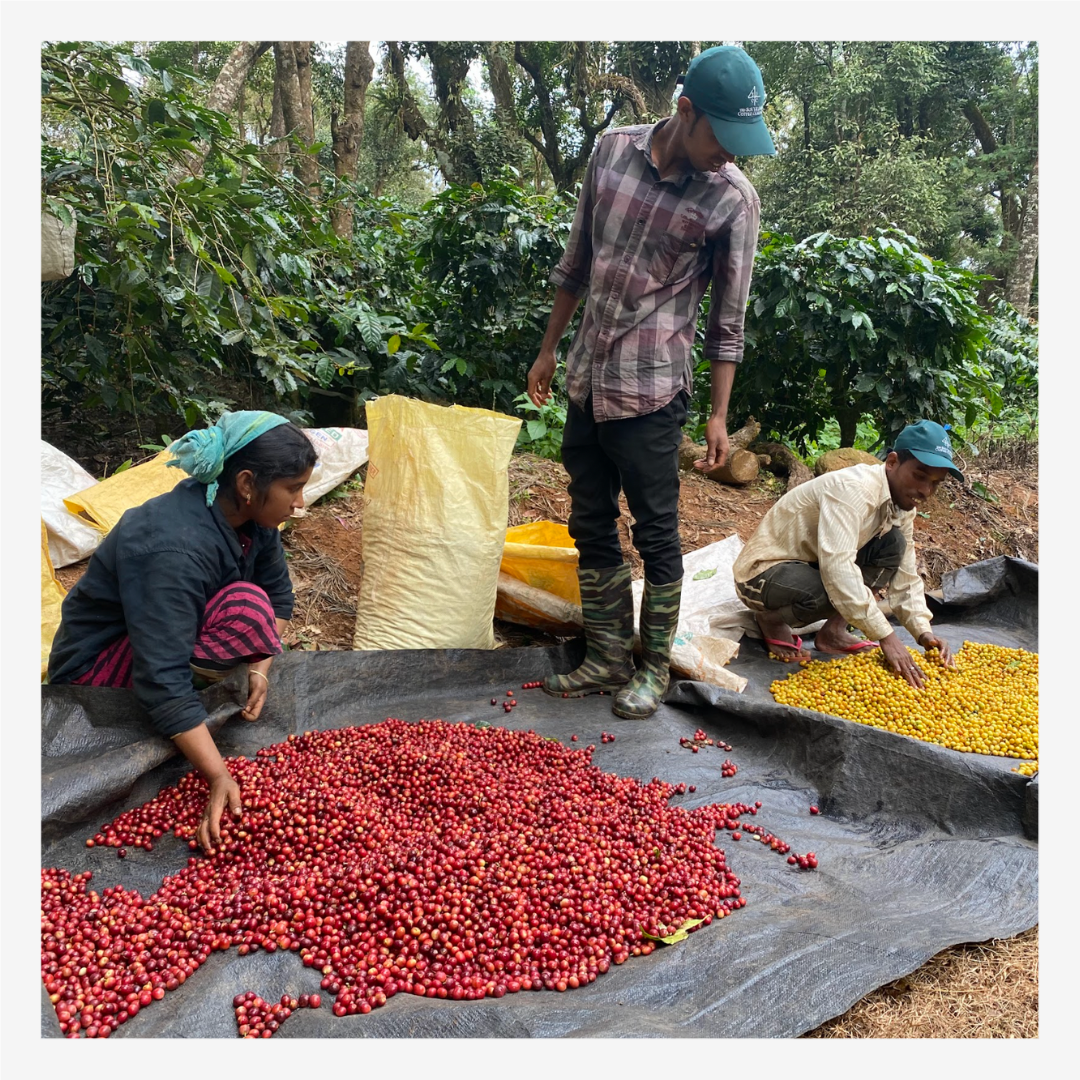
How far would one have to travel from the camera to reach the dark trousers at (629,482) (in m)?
2.68

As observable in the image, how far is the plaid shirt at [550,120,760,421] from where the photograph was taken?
100 inches

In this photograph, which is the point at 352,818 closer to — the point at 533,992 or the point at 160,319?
the point at 533,992

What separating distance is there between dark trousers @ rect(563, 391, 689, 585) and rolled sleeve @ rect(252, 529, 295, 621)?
1013 mm

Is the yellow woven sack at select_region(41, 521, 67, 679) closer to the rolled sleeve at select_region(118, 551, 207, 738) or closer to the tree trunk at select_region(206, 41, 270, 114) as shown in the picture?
the rolled sleeve at select_region(118, 551, 207, 738)

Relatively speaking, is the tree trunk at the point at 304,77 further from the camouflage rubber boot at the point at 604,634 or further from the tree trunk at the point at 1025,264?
the tree trunk at the point at 1025,264

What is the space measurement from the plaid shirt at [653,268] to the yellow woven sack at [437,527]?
0.59m

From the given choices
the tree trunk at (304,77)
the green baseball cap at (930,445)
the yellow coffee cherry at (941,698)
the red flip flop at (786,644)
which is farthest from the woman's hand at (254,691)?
the tree trunk at (304,77)

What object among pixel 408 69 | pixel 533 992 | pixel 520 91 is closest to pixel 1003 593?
pixel 533 992

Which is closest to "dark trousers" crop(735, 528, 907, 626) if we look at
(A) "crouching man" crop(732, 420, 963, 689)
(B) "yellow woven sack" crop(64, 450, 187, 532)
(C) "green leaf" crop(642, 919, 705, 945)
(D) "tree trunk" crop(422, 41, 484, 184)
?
(A) "crouching man" crop(732, 420, 963, 689)

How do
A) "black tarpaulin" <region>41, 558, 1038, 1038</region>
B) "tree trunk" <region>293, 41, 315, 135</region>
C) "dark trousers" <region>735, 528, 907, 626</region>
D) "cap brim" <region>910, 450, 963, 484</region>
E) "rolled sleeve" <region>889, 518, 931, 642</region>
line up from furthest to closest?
"tree trunk" <region>293, 41, 315, 135</region>, "rolled sleeve" <region>889, 518, 931, 642</region>, "dark trousers" <region>735, 528, 907, 626</region>, "cap brim" <region>910, 450, 963, 484</region>, "black tarpaulin" <region>41, 558, 1038, 1038</region>

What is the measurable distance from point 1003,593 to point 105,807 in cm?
403

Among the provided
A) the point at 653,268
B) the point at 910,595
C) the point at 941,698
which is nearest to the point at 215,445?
the point at 653,268

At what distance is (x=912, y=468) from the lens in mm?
2990

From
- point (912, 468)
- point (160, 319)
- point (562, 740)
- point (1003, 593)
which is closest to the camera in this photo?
point (562, 740)
